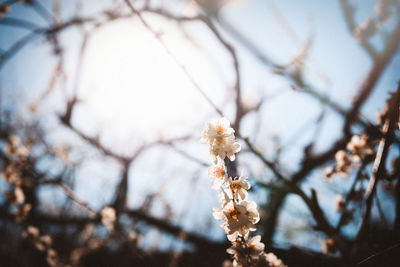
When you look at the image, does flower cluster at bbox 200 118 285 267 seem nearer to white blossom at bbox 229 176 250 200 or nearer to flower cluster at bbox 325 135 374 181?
white blossom at bbox 229 176 250 200

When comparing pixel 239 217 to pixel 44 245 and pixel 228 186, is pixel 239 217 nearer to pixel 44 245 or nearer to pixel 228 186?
pixel 228 186

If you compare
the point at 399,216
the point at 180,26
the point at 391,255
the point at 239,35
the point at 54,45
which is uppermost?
the point at 54,45

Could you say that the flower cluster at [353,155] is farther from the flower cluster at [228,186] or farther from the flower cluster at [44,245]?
the flower cluster at [44,245]

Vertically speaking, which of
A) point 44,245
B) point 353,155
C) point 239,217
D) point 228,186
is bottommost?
point 44,245

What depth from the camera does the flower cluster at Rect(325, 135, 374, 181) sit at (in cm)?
224

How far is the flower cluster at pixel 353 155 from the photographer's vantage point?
224 cm

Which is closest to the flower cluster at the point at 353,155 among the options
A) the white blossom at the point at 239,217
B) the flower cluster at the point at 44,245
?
the white blossom at the point at 239,217

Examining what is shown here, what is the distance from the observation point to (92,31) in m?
3.12

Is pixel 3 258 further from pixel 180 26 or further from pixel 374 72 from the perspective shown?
pixel 374 72

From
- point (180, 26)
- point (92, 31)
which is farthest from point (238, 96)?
point (92, 31)

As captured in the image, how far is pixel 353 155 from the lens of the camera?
2.35m

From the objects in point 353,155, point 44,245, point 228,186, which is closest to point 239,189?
point 228,186

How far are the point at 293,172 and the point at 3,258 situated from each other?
536 inches

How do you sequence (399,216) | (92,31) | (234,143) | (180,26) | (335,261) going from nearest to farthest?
(234,143)
(335,261)
(399,216)
(180,26)
(92,31)
